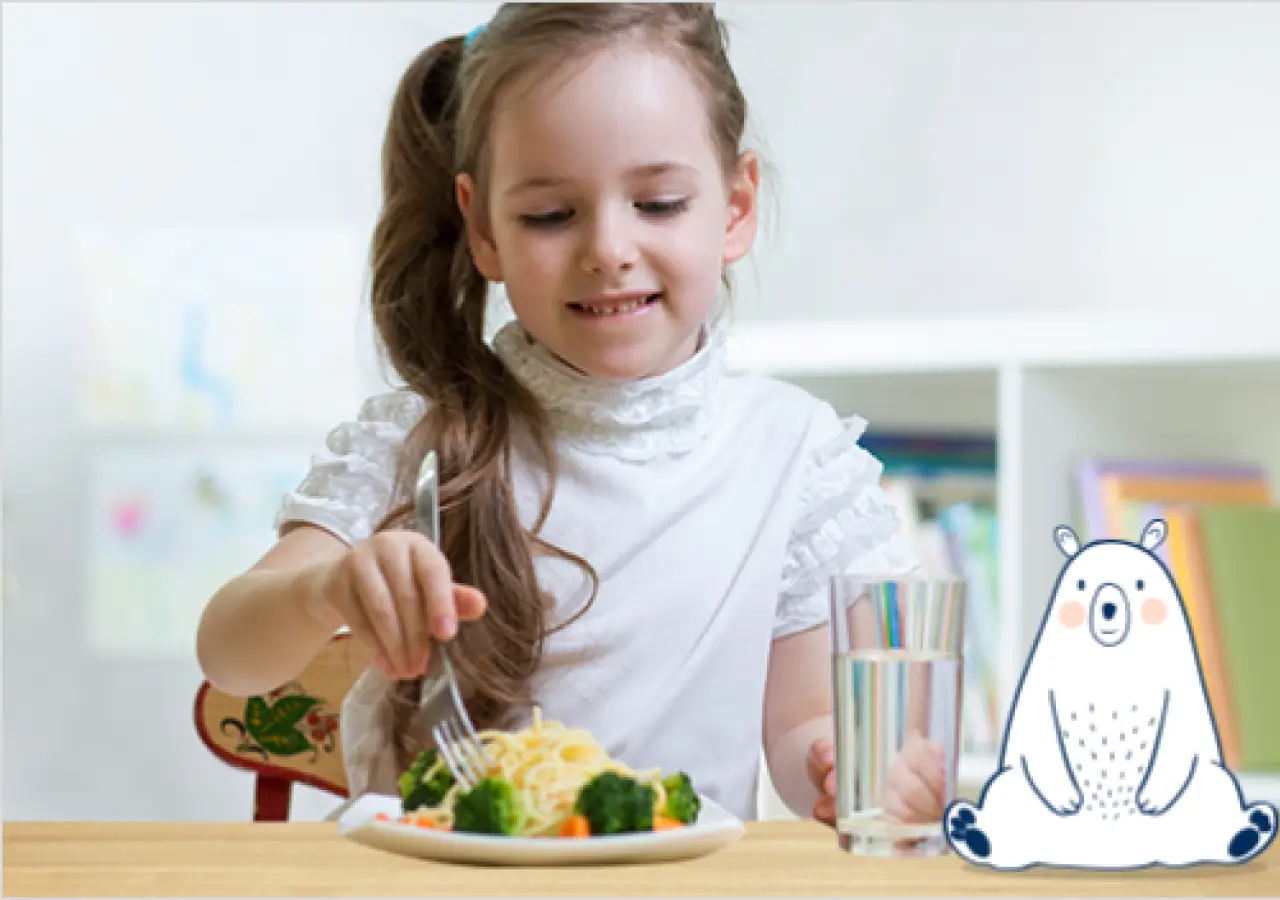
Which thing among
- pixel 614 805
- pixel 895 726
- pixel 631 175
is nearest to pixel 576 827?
pixel 614 805

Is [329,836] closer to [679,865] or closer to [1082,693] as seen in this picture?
[679,865]

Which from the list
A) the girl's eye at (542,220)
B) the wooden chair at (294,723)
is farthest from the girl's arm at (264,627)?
the wooden chair at (294,723)

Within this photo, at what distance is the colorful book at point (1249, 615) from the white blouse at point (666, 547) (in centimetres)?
62

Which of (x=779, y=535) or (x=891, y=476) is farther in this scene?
(x=891, y=476)

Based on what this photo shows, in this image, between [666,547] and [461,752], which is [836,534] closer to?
[666,547]

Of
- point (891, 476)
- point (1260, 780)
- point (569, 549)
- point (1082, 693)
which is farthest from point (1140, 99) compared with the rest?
point (1082, 693)

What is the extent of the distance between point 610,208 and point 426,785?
0.30 meters

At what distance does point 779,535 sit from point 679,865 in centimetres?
45

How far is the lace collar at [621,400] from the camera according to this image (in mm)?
1008

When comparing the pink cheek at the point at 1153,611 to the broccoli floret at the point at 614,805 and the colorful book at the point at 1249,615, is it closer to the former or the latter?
the broccoli floret at the point at 614,805

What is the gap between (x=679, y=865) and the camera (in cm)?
62

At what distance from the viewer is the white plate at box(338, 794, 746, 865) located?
604mm

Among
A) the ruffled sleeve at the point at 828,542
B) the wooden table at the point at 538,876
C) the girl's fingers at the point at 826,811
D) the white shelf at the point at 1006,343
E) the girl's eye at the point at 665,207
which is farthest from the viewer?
the white shelf at the point at 1006,343

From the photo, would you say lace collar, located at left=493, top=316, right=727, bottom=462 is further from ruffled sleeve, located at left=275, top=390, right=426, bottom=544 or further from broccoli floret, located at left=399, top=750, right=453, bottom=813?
broccoli floret, located at left=399, top=750, right=453, bottom=813
